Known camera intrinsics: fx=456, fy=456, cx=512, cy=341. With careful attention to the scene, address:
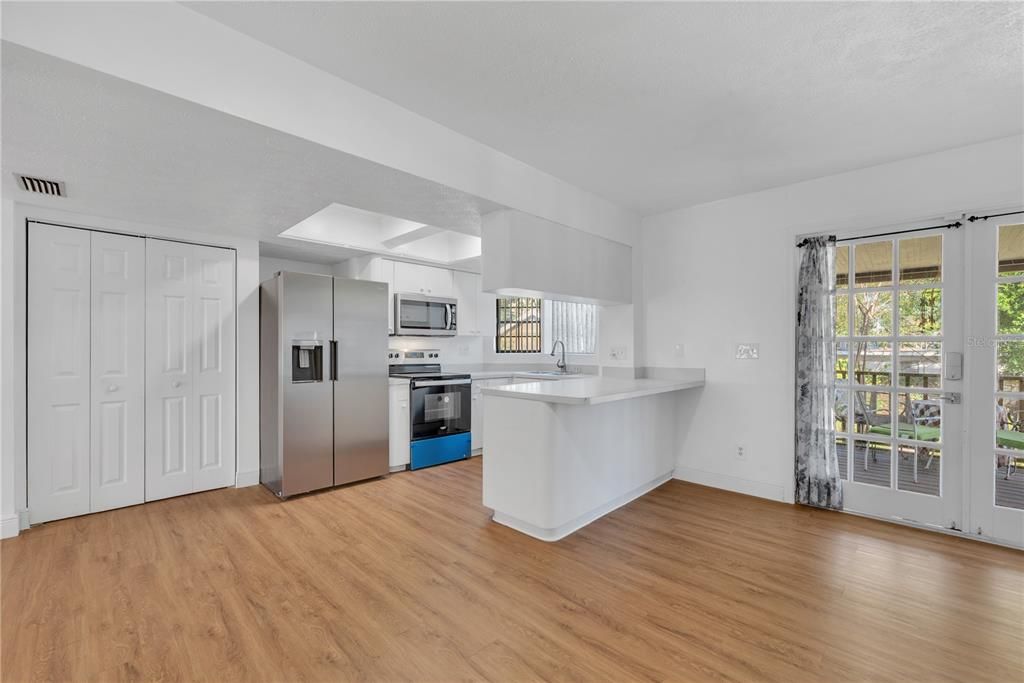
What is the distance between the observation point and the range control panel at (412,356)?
4.97 meters

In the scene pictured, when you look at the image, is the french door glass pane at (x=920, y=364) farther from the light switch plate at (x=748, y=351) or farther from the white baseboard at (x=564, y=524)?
the white baseboard at (x=564, y=524)

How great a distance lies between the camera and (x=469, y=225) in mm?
3396

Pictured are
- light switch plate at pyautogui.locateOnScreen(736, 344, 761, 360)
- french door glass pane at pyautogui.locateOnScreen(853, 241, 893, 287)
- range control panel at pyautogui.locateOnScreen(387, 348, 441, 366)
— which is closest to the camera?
french door glass pane at pyautogui.locateOnScreen(853, 241, 893, 287)

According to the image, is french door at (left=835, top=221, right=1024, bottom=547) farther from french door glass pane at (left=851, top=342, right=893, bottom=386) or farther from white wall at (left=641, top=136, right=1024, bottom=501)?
white wall at (left=641, top=136, right=1024, bottom=501)

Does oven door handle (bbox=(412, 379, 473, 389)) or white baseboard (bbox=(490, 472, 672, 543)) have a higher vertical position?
oven door handle (bbox=(412, 379, 473, 389))

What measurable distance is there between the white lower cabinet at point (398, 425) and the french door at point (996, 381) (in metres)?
4.20

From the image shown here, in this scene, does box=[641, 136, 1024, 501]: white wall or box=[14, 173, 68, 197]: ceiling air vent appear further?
box=[641, 136, 1024, 501]: white wall

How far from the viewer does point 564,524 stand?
289cm

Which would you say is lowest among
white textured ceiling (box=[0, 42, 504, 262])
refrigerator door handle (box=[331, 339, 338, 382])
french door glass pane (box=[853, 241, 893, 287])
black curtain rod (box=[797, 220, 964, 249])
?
refrigerator door handle (box=[331, 339, 338, 382])

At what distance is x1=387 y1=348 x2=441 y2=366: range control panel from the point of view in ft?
16.3

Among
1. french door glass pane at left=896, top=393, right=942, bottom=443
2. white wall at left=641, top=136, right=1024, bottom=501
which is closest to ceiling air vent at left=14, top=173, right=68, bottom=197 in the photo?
white wall at left=641, top=136, right=1024, bottom=501

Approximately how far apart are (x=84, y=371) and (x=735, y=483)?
4993 millimetres

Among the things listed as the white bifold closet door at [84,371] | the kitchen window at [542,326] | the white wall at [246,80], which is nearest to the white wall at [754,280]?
the kitchen window at [542,326]

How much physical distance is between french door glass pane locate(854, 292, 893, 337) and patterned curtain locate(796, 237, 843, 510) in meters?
0.15
